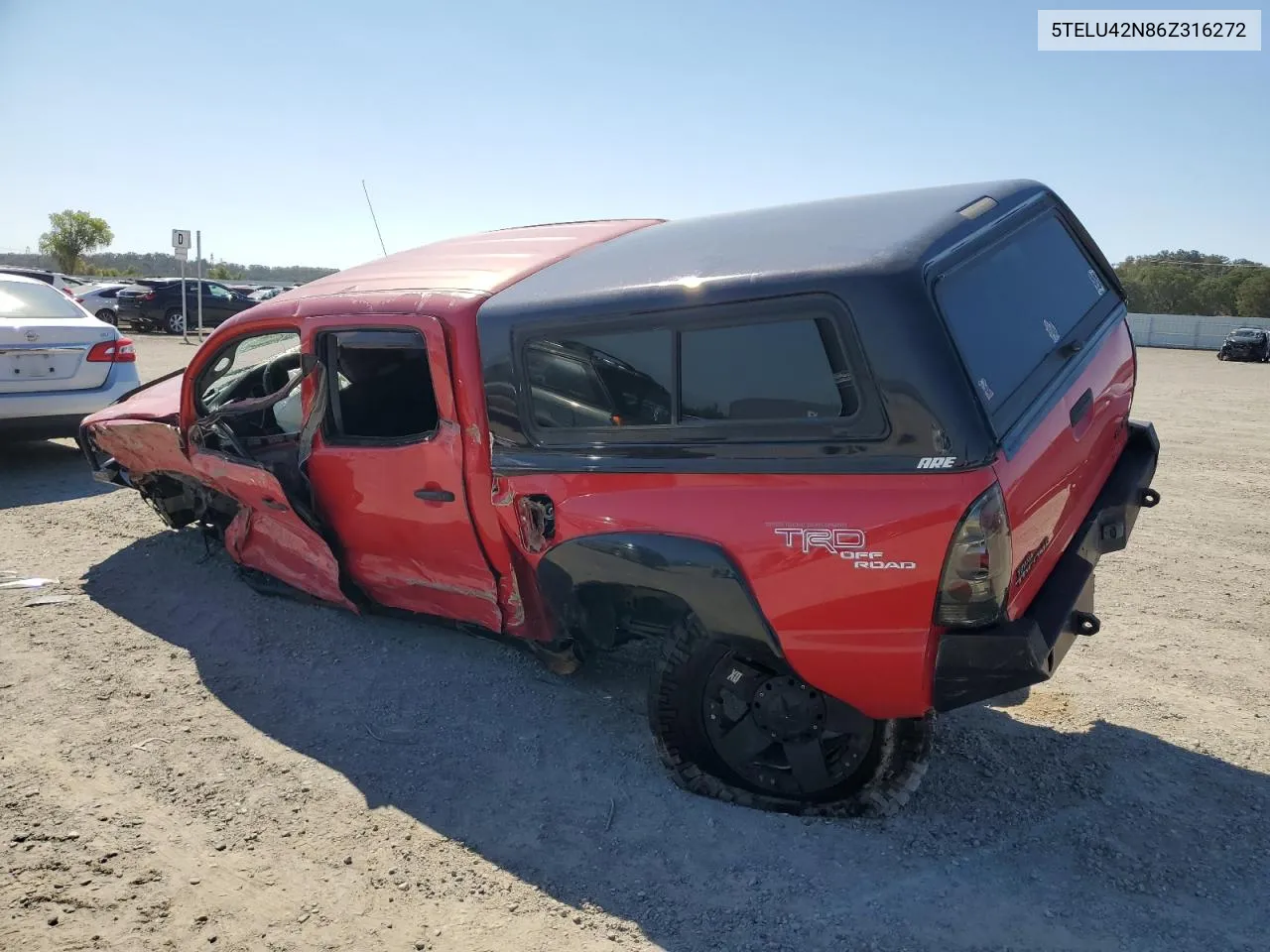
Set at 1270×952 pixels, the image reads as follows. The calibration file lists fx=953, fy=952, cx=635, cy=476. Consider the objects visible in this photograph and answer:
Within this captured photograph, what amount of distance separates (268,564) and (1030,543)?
376cm

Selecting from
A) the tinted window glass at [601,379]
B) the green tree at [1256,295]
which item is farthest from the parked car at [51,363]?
the green tree at [1256,295]

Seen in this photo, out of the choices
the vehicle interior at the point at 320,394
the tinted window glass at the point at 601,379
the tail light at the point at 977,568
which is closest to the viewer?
the tail light at the point at 977,568

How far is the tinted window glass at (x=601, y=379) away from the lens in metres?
3.17

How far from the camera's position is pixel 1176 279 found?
5912 cm

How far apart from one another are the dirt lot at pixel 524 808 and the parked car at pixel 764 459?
29cm

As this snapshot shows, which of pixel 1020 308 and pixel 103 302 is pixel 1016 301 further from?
pixel 103 302

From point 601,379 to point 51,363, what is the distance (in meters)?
6.11

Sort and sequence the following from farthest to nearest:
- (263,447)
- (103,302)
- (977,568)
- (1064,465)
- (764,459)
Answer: (103,302) < (263,447) < (1064,465) < (764,459) < (977,568)

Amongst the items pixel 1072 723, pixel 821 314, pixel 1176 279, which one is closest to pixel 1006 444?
pixel 821 314

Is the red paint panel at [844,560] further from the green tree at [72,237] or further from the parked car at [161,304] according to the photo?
the green tree at [72,237]

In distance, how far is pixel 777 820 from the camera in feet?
10.5

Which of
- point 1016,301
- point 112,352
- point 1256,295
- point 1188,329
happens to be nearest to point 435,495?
point 1016,301

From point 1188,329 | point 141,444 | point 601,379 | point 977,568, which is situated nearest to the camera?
point 977,568

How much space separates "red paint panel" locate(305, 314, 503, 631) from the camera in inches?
152
